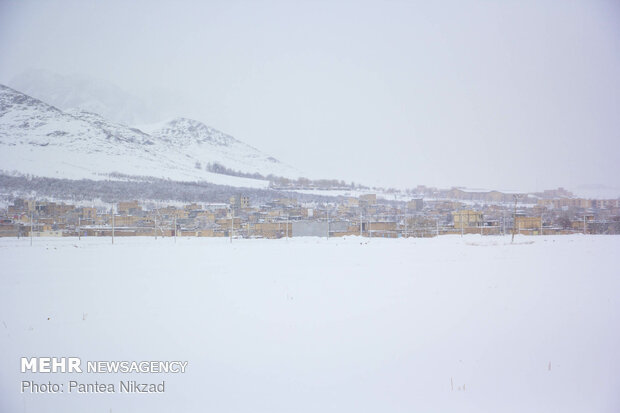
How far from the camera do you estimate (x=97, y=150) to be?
3435 inches

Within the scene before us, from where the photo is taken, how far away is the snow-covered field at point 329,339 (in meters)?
3.01

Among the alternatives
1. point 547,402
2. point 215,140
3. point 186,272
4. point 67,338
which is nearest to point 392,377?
point 547,402

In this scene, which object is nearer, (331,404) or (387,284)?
(331,404)

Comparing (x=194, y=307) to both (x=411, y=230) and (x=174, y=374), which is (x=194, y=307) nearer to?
(x=174, y=374)

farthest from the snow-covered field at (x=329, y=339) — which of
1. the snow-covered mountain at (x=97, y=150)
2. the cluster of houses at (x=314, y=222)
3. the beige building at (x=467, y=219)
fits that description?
the snow-covered mountain at (x=97, y=150)

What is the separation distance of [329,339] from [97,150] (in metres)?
95.0

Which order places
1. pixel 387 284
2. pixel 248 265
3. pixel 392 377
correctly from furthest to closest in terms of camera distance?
1. pixel 248 265
2. pixel 387 284
3. pixel 392 377

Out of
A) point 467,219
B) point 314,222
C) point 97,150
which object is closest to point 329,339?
point 314,222

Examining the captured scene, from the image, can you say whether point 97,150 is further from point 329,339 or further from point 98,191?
point 329,339

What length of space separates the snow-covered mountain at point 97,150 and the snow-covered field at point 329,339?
52809 millimetres

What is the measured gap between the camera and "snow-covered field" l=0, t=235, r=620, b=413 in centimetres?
301

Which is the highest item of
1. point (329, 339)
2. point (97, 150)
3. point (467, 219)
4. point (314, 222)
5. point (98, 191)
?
point (97, 150)

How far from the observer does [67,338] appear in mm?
3848

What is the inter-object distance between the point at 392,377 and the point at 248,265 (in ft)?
18.7
